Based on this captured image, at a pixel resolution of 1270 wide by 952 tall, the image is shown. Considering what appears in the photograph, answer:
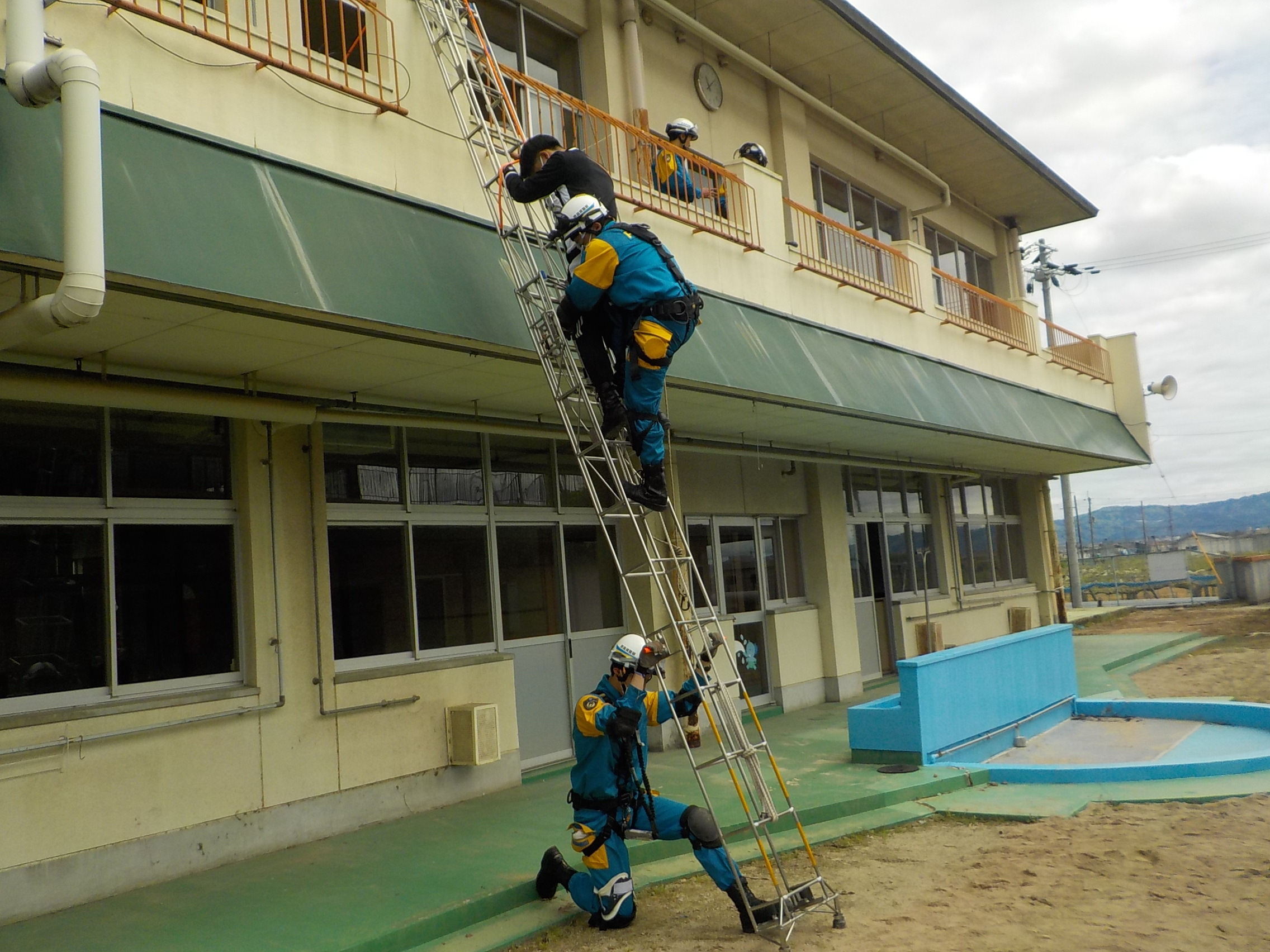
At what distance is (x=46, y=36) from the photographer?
16.8 ft

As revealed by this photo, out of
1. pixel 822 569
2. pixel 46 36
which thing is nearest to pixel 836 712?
pixel 822 569

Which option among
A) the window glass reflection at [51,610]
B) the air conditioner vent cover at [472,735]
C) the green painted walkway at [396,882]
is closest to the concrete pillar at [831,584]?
the green painted walkway at [396,882]

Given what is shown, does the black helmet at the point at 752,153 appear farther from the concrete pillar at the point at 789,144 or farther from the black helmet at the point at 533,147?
the black helmet at the point at 533,147

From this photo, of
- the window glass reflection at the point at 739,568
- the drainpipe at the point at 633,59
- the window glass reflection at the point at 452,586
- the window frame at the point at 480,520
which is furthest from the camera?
the window glass reflection at the point at 739,568

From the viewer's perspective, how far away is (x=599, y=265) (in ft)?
19.5

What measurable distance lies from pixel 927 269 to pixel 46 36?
12077mm

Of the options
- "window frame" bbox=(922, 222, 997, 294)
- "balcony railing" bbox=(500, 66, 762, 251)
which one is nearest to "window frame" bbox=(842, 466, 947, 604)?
"window frame" bbox=(922, 222, 997, 294)

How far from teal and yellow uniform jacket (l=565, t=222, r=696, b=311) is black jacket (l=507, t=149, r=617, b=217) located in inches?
24.5

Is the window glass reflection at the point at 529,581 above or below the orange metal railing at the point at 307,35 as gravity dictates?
below

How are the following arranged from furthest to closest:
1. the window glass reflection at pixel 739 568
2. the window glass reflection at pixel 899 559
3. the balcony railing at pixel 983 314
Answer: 1. the window glass reflection at pixel 899 559
2. the balcony railing at pixel 983 314
3. the window glass reflection at pixel 739 568

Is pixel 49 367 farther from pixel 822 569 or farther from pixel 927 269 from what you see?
pixel 927 269

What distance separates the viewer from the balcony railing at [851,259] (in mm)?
12398

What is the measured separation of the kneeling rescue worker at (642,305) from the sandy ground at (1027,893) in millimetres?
2532

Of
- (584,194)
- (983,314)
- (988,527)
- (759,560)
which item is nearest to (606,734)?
(584,194)
